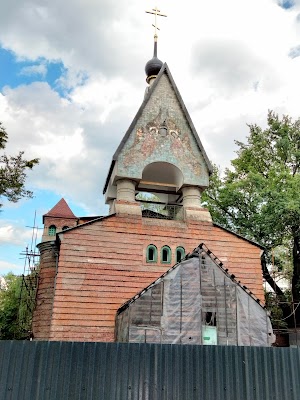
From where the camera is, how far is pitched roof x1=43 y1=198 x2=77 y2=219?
2684 cm

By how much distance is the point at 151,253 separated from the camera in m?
17.2

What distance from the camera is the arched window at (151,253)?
1702 centimetres

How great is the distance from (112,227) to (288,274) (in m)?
16.3

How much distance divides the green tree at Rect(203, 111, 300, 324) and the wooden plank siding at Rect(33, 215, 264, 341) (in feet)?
17.8

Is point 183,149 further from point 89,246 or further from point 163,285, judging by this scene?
point 163,285

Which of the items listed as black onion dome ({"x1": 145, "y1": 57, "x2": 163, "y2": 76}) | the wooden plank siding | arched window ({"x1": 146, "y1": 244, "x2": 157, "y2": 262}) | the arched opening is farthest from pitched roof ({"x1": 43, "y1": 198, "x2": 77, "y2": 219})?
black onion dome ({"x1": 145, "y1": 57, "x2": 163, "y2": 76})

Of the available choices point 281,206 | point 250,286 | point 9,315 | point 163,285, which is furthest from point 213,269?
point 9,315

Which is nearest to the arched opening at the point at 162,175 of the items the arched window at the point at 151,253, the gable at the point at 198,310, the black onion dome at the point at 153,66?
the arched window at the point at 151,253

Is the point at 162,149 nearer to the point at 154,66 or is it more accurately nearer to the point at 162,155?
the point at 162,155

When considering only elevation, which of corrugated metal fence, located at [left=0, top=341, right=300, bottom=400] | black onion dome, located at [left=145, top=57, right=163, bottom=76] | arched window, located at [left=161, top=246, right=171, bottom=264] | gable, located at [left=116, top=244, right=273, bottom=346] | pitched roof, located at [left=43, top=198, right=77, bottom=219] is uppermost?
black onion dome, located at [left=145, top=57, right=163, bottom=76]

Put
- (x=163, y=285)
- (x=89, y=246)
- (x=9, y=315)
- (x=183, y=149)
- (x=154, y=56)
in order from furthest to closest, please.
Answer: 1. (x=9, y=315)
2. (x=154, y=56)
3. (x=183, y=149)
4. (x=89, y=246)
5. (x=163, y=285)

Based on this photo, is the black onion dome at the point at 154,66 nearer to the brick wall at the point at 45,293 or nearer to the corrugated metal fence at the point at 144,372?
the brick wall at the point at 45,293

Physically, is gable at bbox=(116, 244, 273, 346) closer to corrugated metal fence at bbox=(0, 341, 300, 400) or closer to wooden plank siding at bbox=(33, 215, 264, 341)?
wooden plank siding at bbox=(33, 215, 264, 341)

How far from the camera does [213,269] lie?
41.7 feet
